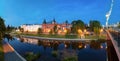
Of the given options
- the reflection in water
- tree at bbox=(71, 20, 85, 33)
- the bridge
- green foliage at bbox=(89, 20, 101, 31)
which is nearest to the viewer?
the bridge

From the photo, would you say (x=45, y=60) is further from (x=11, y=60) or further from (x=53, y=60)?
(x=11, y=60)

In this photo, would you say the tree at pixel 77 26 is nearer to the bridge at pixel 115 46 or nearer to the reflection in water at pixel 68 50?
the reflection in water at pixel 68 50

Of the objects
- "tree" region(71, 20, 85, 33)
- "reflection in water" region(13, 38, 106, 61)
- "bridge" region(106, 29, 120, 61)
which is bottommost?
"reflection in water" region(13, 38, 106, 61)

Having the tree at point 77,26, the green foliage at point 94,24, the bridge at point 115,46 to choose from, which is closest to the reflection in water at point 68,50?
the bridge at point 115,46

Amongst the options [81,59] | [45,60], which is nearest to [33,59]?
[45,60]

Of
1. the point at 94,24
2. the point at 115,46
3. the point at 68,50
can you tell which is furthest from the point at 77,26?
the point at 115,46

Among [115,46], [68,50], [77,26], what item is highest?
[77,26]

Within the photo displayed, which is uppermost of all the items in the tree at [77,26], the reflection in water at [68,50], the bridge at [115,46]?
the tree at [77,26]

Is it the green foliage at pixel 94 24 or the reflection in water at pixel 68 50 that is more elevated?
the green foliage at pixel 94 24

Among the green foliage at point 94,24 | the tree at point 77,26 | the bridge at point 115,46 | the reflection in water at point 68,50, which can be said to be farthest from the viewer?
the green foliage at point 94,24

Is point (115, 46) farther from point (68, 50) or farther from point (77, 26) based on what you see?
point (77, 26)

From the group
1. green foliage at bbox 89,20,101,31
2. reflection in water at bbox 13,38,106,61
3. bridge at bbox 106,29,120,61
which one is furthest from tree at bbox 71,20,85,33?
bridge at bbox 106,29,120,61

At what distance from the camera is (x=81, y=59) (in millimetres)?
51562

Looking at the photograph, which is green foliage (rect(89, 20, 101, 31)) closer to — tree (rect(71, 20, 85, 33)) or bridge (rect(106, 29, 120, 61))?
tree (rect(71, 20, 85, 33))
